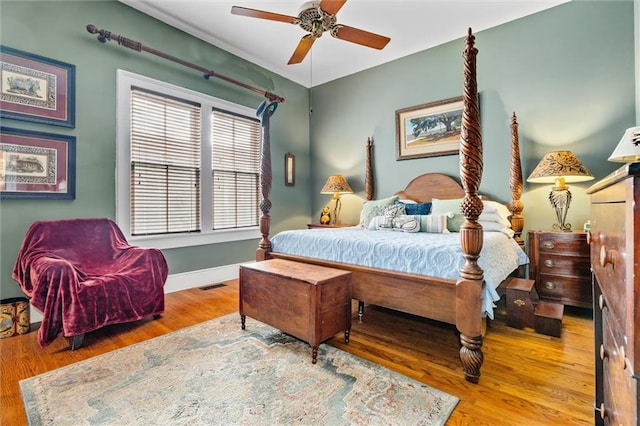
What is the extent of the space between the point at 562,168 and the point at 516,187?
48cm

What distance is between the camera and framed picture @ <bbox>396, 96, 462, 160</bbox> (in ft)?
12.7

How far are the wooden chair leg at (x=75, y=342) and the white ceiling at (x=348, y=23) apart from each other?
3.28 metres

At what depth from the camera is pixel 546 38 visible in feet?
10.7

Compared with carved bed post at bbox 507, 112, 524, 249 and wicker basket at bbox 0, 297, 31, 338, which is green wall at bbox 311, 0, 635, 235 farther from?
wicker basket at bbox 0, 297, 31, 338

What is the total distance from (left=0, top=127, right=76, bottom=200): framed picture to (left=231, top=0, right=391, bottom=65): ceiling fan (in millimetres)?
2038

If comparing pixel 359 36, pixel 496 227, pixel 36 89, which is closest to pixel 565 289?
pixel 496 227

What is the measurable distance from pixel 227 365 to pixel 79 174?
95.6 inches

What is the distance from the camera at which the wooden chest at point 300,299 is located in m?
1.96

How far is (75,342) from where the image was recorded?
2.19 meters

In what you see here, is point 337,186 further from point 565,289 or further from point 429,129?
point 565,289

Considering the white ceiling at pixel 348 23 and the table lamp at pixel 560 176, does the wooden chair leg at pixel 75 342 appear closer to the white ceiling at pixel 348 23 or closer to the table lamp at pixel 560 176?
the white ceiling at pixel 348 23

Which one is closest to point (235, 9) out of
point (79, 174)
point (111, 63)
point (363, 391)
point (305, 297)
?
point (111, 63)

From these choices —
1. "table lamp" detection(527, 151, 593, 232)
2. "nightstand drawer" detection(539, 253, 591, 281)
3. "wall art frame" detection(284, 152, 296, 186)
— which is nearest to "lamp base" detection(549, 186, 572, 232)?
"table lamp" detection(527, 151, 593, 232)

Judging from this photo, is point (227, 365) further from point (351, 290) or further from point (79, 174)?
point (79, 174)
